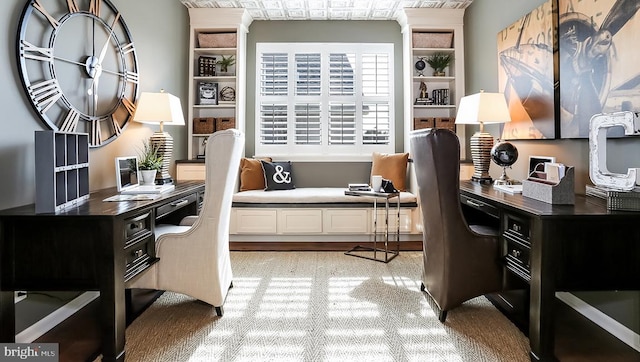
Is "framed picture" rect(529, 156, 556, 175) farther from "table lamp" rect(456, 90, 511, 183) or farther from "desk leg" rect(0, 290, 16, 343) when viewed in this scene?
"desk leg" rect(0, 290, 16, 343)

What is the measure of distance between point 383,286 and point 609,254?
4.90 feet

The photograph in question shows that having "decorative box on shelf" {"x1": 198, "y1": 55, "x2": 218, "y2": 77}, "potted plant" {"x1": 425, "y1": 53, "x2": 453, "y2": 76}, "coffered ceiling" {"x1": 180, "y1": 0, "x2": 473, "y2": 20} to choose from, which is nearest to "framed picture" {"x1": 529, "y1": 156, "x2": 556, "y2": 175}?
"potted plant" {"x1": 425, "y1": 53, "x2": 453, "y2": 76}

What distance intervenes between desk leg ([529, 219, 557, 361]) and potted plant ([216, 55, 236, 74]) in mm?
3773

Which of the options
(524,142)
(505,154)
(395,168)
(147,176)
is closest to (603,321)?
(505,154)

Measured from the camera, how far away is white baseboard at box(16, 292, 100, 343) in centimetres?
189

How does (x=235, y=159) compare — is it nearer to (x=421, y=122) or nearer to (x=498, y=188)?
(x=498, y=188)

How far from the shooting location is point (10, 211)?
1.65 meters

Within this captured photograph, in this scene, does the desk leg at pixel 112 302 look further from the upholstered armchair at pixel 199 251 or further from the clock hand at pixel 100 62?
the clock hand at pixel 100 62

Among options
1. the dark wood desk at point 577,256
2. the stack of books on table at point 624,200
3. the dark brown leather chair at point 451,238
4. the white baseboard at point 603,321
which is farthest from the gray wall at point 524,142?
the dark brown leather chair at point 451,238

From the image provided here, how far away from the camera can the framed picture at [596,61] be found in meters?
1.84

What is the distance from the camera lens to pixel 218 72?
14.7ft

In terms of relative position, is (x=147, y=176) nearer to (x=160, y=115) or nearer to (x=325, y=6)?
(x=160, y=115)

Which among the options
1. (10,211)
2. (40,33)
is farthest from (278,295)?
(40,33)

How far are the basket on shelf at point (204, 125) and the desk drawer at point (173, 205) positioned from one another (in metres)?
1.71
